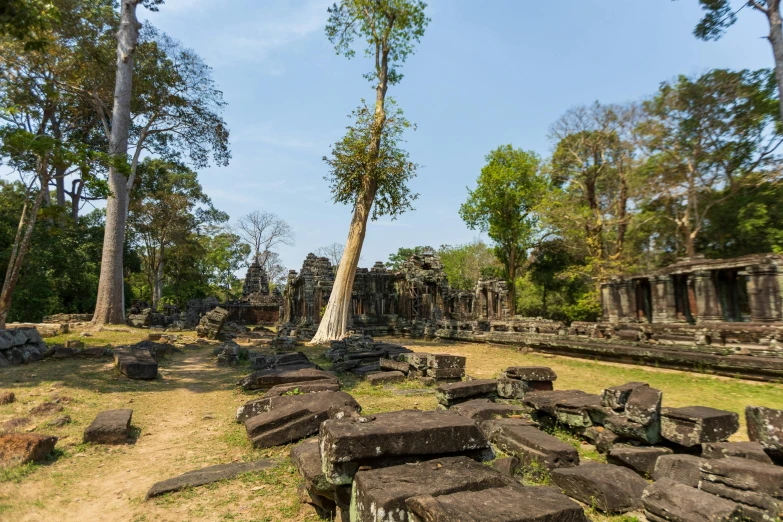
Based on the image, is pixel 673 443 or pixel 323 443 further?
pixel 673 443

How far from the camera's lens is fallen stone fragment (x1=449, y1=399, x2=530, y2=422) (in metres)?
5.10

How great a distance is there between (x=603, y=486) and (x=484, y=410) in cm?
208

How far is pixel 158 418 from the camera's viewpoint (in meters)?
5.83

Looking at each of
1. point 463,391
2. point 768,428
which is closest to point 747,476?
point 768,428

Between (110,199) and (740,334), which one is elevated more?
(110,199)

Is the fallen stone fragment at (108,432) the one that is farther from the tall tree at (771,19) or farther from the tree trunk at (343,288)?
the tall tree at (771,19)

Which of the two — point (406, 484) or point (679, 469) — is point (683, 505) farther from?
point (406, 484)

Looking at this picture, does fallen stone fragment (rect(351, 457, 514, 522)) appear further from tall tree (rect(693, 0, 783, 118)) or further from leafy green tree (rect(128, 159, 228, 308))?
leafy green tree (rect(128, 159, 228, 308))

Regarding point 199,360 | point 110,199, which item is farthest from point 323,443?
point 110,199

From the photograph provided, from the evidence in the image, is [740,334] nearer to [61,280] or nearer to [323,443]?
[323,443]

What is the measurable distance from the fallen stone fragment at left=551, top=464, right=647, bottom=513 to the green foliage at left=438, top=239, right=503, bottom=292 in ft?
148

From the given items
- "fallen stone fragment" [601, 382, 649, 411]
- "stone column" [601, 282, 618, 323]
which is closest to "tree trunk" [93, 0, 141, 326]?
"fallen stone fragment" [601, 382, 649, 411]

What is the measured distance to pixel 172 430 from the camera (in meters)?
5.34

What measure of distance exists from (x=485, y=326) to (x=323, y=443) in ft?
52.8
